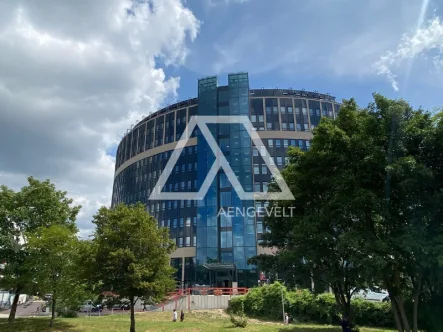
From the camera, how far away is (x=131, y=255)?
17.8 metres

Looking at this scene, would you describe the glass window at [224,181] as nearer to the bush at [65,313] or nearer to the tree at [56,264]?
the bush at [65,313]

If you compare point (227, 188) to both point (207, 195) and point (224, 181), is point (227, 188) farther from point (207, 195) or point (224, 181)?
point (207, 195)

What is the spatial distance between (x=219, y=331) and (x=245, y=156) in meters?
37.1

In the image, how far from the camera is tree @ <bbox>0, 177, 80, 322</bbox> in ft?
69.8

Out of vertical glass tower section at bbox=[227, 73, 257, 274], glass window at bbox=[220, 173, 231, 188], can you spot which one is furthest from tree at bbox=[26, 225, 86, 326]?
glass window at bbox=[220, 173, 231, 188]

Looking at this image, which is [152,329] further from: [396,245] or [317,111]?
[317,111]

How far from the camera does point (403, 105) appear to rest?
14.4 meters

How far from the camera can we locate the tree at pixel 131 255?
58.4 ft

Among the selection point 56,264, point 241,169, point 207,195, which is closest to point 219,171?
point 241,169

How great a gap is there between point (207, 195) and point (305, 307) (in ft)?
99.3

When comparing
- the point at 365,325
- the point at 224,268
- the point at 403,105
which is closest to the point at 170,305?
the point at 365,325

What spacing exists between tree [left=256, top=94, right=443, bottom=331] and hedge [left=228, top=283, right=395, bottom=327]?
30.7 ft

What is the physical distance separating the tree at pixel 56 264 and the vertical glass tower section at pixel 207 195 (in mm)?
32532

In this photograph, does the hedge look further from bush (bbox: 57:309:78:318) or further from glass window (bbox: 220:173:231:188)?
glass window (bbox: 220:173:231:188)
